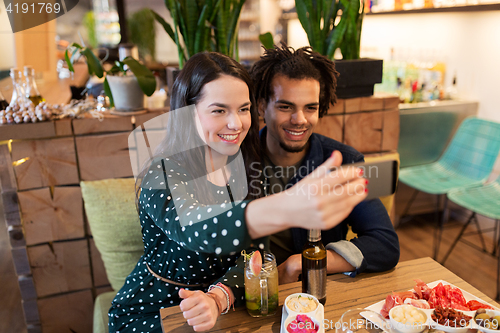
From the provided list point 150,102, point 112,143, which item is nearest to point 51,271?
point 112,143

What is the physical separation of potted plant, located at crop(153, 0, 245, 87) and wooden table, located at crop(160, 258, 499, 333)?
3.24 feet

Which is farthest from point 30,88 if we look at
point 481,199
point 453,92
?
point 453,92

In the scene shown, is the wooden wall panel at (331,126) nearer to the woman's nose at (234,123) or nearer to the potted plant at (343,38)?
the potted plant at (343,38)

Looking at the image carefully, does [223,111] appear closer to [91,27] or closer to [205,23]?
[205,23]

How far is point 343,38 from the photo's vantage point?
1800 millimetres

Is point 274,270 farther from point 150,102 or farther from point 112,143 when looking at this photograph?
point 150,102

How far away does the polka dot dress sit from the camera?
71cm

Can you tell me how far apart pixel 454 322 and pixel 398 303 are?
12cm

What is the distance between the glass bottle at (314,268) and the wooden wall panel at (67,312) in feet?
3.70

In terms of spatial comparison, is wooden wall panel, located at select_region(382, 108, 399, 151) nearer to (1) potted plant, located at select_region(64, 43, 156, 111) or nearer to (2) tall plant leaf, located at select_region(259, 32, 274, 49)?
(2) tall plant leaf, located at select_region(259, 32, 274, 49)

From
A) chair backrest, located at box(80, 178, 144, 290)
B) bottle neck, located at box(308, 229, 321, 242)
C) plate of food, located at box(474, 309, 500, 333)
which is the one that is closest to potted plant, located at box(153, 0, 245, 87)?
chair backrest, located at box(80, 178, 144, 290)

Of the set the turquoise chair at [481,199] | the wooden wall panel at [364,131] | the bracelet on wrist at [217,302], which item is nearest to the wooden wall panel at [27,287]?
the bracelet on wrist at [217,302]

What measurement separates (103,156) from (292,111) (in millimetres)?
769

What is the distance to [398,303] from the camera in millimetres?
930
